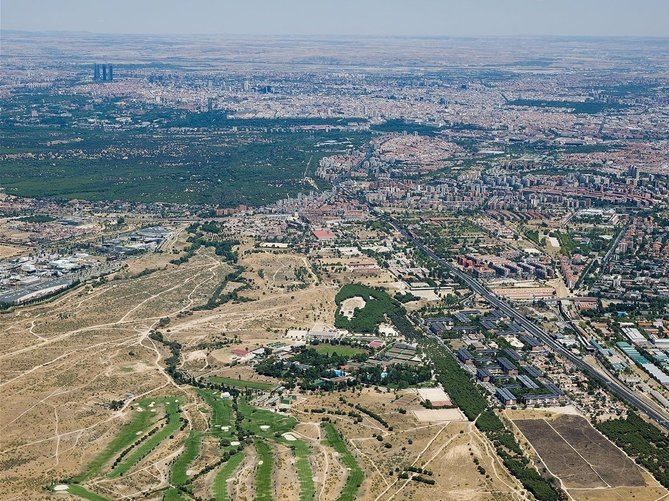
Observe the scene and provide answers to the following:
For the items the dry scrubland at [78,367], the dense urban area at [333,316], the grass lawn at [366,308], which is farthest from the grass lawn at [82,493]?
the grass lawn at [366,308]

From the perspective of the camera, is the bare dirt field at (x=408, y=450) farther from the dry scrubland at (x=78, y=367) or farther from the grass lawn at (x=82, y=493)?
the dry scrubland at (x=78, y=367)

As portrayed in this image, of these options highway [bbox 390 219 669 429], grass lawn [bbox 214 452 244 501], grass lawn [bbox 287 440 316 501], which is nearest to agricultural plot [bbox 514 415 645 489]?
highway [bbox 390 219 669 429]

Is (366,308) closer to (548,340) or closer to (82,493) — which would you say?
(548,340)

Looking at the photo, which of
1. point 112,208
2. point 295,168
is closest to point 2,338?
point 112,208

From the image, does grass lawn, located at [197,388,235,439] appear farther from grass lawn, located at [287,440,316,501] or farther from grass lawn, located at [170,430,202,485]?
grass lawn, located at [287,440,316,501]

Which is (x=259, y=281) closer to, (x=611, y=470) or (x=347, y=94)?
(x=611, y=470)

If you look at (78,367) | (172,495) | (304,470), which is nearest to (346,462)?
(304,470)
